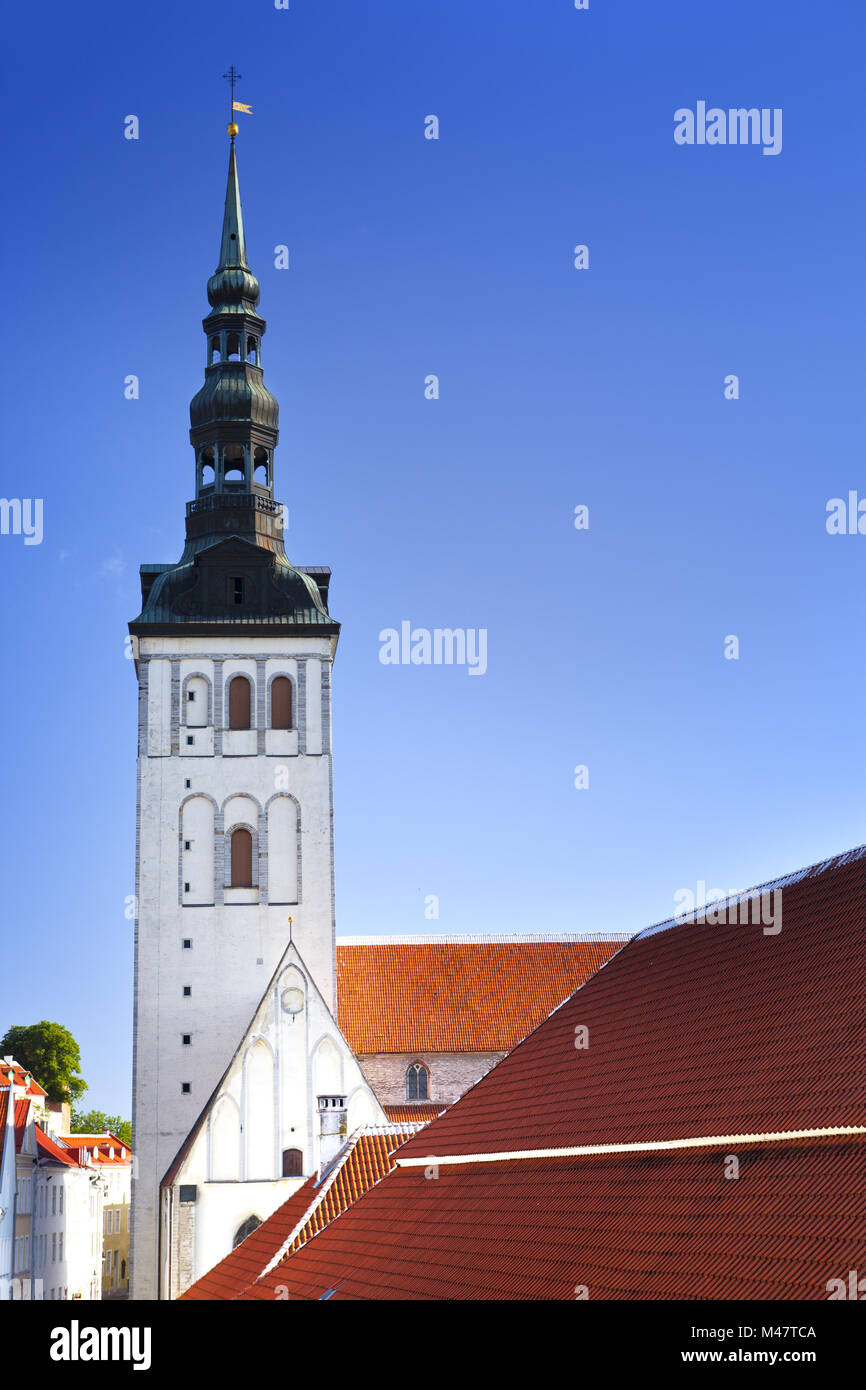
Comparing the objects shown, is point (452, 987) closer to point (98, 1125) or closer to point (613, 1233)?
point (613, 1233)

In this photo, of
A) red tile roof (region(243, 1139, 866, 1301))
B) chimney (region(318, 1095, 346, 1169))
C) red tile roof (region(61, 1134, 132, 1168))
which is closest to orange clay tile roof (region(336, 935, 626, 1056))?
chimney (region(318, 1095, 346, 1169))

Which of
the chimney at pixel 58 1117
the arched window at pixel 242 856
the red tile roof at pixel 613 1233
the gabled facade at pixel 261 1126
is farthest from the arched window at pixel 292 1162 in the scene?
the chimney at pixel 58 1117

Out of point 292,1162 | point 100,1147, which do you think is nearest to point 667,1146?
point 292,1162

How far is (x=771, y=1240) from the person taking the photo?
13.2m

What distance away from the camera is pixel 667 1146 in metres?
16.4

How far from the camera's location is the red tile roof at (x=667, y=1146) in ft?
44.8

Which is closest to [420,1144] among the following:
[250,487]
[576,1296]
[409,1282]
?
[409,1282]

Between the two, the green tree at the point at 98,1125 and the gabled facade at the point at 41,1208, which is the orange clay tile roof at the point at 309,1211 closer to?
the gabled facade at the point at 41,1208

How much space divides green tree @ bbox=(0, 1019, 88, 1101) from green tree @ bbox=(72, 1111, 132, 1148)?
53.9 ft

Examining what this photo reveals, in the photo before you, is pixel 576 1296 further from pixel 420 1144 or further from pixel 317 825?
pixel 317 825

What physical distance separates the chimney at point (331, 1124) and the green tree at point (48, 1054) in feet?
151

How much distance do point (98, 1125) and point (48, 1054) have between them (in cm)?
2616

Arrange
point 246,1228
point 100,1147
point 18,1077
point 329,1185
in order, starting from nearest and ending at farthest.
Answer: point 329,1185, point 246,1228, point 18,1077, point 100,1147
